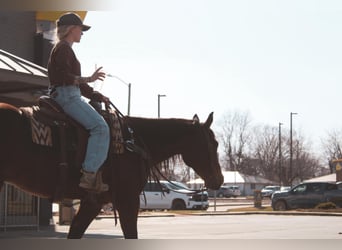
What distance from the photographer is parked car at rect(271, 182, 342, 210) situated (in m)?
37.3

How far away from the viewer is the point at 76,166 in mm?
6695

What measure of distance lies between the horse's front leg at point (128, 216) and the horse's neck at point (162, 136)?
78 cm

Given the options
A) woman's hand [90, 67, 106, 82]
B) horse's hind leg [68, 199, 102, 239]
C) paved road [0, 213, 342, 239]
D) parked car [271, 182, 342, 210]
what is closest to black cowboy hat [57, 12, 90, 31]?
woman's hand [90, 67, 106, 82]

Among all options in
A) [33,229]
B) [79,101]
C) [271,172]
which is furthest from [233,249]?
[271,172]

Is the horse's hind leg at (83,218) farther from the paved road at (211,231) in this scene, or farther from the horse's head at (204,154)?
the paved road at (211,231)

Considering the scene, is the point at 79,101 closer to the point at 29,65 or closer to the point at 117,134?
the point at 117,134

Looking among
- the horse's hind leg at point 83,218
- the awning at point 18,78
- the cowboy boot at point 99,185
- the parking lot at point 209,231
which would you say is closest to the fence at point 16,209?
the parking lot at point 209,231

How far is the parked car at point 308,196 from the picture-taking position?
37312mm

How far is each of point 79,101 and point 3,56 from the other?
7592 mm

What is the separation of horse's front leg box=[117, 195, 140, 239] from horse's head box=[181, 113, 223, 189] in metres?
1.07

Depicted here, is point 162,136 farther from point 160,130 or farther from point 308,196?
point 308,196

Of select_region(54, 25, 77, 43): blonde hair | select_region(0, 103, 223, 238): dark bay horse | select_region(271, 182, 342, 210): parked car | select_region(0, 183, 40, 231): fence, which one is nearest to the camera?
select_region(0, 103, 223, 238): dark bay horse

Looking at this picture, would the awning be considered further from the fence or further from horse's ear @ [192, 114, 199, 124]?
horse's ear @ [192, 114, 199, 124]

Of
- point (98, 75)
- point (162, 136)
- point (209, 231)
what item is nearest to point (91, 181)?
point (98, 75)
